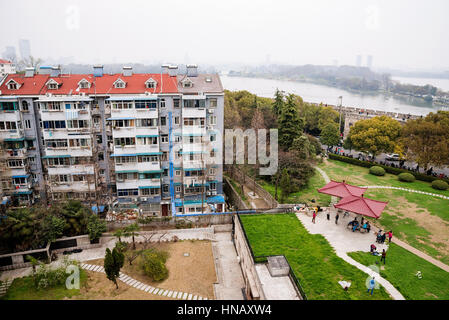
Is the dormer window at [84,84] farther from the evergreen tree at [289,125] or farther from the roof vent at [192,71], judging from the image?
the evergreen tree at [289,125]

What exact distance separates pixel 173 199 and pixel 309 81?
505 feet

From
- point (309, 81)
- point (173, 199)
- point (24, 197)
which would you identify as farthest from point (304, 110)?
point (309, 81)

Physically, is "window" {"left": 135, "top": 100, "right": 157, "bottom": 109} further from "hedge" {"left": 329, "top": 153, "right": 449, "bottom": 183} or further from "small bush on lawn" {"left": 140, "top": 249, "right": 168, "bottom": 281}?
"hedge" {"left": 329, "top": 153, "right": 449, "bottom": 183}

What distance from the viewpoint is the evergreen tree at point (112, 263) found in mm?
17797

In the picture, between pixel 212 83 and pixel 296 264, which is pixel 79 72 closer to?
pixel 212 83

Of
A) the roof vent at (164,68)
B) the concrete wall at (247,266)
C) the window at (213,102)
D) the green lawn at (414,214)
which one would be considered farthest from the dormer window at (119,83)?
the green lawn at (414,214)

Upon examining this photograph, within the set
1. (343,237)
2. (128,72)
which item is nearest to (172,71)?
(128,72)

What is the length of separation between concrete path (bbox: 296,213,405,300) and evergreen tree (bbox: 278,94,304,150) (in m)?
11.8

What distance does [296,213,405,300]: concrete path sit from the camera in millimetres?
18047

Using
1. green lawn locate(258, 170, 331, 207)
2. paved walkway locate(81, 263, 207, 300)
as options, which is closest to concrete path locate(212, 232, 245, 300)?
paved walkway locate(81, 263, 207, 300)

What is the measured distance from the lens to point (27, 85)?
27.0 metres

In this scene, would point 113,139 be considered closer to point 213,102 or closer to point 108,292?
point 213,102

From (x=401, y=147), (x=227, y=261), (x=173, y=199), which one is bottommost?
(x=227, y=261)

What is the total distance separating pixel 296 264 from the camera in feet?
59.1
